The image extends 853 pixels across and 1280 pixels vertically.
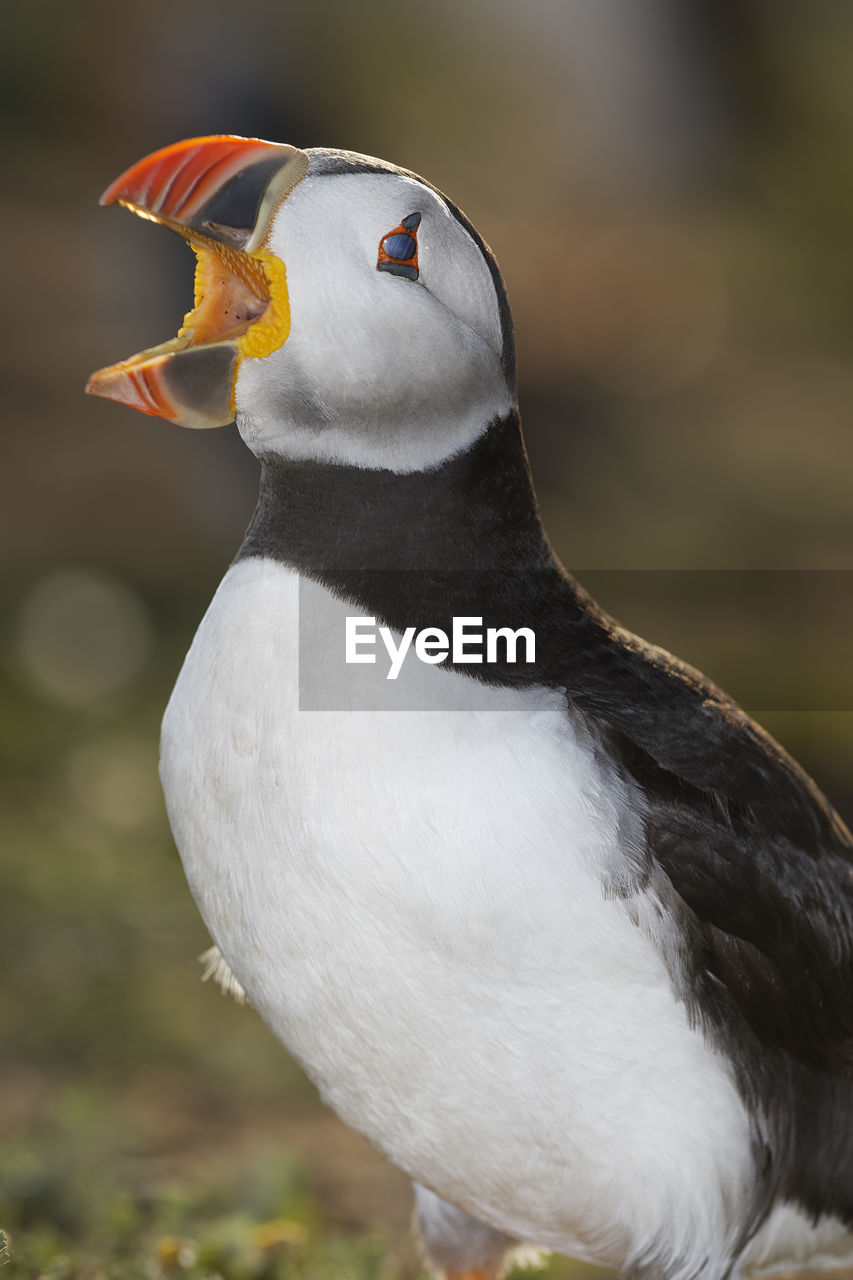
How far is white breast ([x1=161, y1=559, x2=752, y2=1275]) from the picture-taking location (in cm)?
201

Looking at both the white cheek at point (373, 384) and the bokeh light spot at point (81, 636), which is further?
the bokeh light spot at point (81, 636)

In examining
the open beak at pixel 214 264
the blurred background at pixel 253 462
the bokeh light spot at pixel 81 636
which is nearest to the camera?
the open beak at pixel 214 264

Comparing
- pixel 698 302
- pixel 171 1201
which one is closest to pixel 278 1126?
pixel 171 1201

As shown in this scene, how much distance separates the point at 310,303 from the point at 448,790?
739 millimetres

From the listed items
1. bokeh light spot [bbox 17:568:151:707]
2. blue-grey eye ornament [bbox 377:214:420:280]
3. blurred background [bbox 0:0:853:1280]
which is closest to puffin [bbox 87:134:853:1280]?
blue-grey eye ornament [bbox 377:214:420:280]

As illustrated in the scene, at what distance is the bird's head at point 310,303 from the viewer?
1963 millimetres

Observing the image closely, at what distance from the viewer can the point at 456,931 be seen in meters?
2.01

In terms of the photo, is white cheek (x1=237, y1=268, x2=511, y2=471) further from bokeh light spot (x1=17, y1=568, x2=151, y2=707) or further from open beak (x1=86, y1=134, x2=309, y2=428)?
bokeh light spot (x1=17, y1=568, x2=151, y2=707)

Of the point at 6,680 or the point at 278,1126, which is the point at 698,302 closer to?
the point at 6,680

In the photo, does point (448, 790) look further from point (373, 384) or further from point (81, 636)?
point (81, 636)

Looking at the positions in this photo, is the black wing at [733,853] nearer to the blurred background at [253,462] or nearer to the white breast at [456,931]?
the white breast at [456,931]

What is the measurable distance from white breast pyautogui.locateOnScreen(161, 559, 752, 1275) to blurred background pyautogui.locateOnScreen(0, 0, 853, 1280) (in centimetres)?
99

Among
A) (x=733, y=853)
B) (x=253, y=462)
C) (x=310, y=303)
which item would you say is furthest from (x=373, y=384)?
(x=253, y=462)

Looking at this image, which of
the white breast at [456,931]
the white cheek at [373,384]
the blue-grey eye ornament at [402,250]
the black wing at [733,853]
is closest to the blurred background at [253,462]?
the white breast at [456,931]
